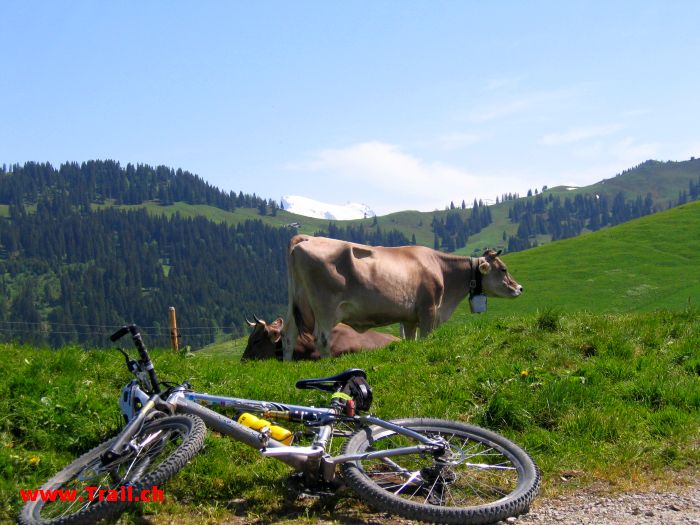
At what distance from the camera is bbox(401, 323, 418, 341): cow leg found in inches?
755

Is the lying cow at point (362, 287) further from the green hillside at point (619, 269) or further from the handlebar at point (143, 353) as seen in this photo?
the green hillside at point (619, 269)

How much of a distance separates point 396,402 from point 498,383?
1.42m

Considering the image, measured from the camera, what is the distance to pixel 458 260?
66.3 feet

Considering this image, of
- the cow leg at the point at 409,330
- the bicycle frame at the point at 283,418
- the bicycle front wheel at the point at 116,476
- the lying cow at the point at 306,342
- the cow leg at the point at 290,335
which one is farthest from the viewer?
the cow leg at the point at 409,330

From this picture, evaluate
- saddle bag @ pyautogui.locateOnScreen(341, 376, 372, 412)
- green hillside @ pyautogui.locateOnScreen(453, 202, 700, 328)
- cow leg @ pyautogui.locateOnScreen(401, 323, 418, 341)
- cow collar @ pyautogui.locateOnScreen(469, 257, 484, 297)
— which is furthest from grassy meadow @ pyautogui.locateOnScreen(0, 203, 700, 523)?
green hillside @ pyautogui.locateOnScreen(453, 202, 700, 328)

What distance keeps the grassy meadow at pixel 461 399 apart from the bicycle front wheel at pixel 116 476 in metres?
0.42

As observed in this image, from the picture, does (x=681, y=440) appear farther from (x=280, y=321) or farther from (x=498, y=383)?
(x=280, y=321)

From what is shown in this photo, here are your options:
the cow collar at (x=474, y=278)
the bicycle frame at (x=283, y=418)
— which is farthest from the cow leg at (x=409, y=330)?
the bicycle frame at (x=283, y=418)

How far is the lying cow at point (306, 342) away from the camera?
19.0m

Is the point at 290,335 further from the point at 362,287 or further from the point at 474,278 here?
the point at 474,278

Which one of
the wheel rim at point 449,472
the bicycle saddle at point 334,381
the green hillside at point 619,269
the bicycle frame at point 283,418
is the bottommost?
the green hillside at point 619,269

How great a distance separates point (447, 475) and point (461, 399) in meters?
2.73

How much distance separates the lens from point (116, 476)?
19.5 ft

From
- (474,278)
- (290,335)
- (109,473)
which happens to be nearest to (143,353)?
(109,473)
